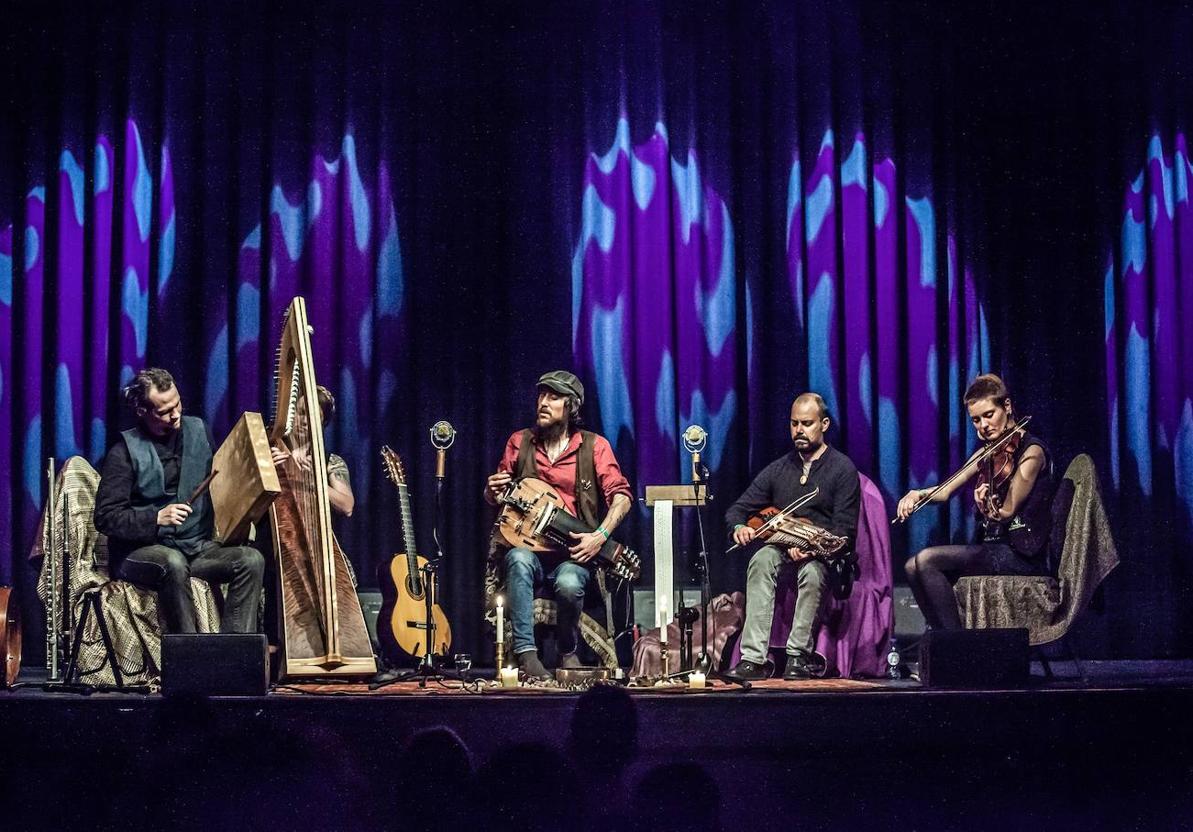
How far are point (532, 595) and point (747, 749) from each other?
152 cm

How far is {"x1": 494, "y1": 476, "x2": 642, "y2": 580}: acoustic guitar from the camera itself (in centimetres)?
600

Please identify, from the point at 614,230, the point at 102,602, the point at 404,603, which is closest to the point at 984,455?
the point at 614,230

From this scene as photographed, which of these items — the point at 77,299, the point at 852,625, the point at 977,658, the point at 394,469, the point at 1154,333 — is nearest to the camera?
the point at 977,658

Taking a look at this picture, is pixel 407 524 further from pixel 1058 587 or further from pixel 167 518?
pixel 1058 587

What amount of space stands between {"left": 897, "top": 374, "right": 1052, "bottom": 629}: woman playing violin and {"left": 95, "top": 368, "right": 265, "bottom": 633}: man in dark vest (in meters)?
2.91

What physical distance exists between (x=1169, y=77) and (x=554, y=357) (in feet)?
12.5

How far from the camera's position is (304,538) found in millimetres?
4992

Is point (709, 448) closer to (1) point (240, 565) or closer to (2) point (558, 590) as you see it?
(2) point (558, 590)

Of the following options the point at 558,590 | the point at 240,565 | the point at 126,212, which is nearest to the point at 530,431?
the point at 558,590

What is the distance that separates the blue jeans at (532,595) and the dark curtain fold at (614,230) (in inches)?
48.4

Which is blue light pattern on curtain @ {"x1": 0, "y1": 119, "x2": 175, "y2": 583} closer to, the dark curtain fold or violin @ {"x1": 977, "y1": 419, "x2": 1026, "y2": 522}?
the dark curtain fold

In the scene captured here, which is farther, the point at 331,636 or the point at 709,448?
the point at 709,448

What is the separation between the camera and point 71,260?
285 inches

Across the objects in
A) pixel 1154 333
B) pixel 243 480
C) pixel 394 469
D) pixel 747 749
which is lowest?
pixel 747 749
